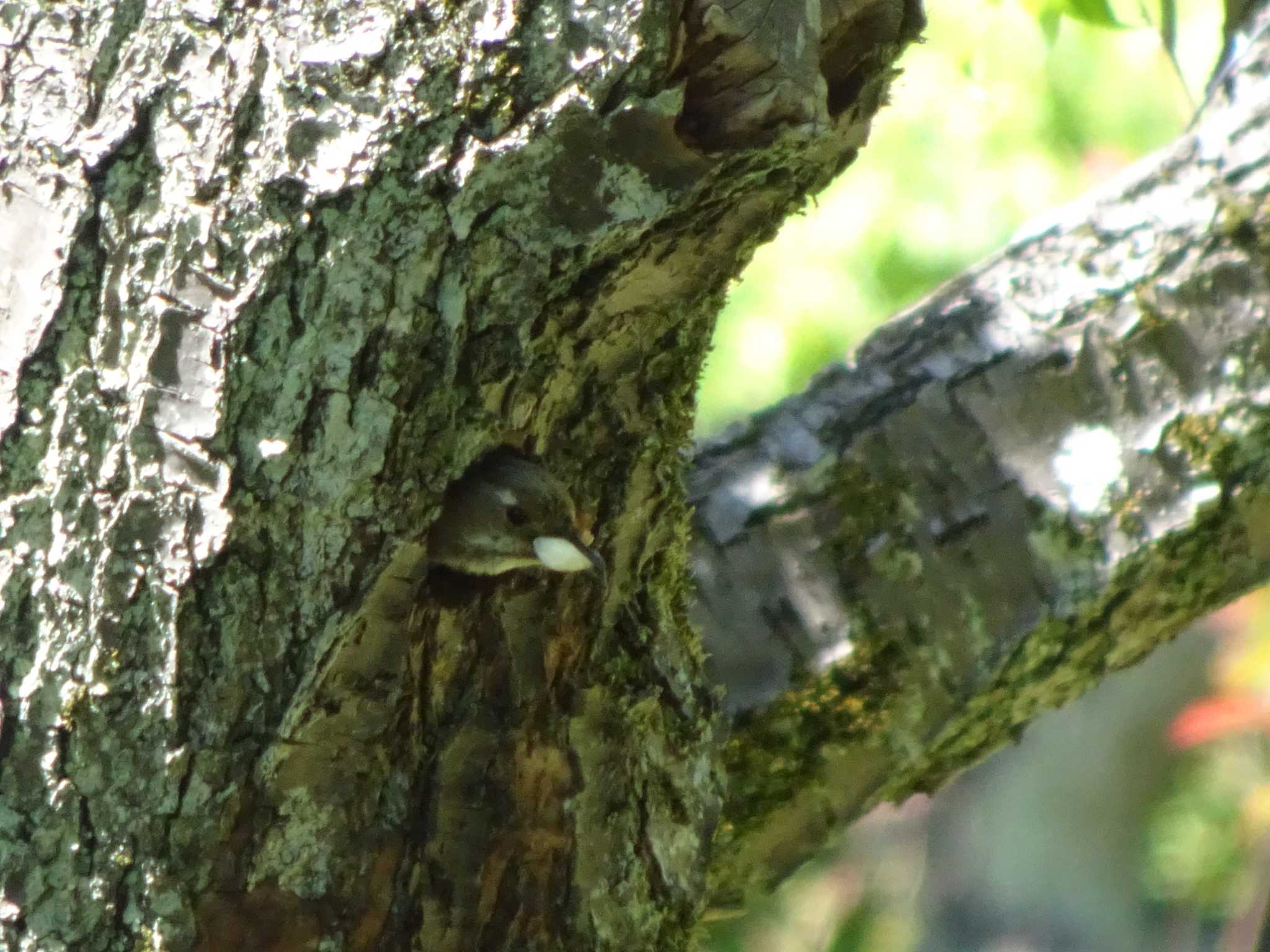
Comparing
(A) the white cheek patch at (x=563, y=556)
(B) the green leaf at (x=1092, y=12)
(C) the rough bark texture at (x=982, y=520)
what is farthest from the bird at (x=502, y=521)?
(B) the green leaf at (x=1092, y=12)

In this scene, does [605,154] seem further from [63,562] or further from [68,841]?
[68,841]

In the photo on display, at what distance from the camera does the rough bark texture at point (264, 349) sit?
5.07 feet

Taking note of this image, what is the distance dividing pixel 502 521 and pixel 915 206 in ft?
12.0

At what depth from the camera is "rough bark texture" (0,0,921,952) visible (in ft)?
5.07

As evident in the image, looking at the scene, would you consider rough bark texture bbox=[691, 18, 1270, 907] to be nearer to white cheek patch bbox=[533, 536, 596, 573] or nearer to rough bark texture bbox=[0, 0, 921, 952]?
white cheek patch bbox=[533, 536, 596, 573]

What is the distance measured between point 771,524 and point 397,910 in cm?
91

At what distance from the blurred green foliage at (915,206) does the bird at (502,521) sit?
3214 millimetres

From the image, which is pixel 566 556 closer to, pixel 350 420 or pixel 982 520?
pixel 350 420

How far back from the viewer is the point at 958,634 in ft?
7.44

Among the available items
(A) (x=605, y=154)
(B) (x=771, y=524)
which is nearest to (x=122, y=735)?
(A) (x=605, y=154)

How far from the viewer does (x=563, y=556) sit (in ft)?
6.09

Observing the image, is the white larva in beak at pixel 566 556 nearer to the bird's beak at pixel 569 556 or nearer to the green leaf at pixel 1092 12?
the bird's beak at pixel 569 556

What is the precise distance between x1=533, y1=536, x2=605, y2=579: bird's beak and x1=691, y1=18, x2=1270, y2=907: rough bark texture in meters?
0.43

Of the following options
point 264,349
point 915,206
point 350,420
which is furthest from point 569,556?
point 915,206
